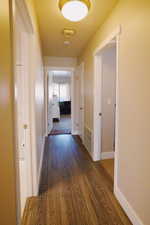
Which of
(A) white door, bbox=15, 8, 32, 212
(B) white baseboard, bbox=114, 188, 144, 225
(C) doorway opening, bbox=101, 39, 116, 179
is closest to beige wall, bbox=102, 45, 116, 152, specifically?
(C) doorway opening, bbox=101, 39, 116, 179

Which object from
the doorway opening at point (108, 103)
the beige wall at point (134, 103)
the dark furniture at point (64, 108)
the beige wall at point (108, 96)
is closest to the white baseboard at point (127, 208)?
the beige wall at point (134, 103)

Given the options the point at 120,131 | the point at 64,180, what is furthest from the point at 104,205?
the point at 120,131

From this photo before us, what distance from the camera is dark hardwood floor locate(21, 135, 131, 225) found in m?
1.52

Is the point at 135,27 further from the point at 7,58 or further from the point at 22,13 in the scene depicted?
the point at 7,58

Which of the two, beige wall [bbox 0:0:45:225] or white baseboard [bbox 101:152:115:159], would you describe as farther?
white baseboard [bbox 101:152:115:159]

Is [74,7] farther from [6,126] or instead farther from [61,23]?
[6,126]

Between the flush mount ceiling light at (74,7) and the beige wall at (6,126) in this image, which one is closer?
the beige wall at (6,126)

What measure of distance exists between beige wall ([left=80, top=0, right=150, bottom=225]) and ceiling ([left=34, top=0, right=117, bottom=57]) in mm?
246

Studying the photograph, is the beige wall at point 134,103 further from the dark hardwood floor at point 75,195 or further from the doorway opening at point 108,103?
the doorway opening at point 108,103

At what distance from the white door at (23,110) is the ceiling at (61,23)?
0.59 m

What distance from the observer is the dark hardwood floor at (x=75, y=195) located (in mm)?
1521

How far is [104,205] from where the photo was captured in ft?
5.61

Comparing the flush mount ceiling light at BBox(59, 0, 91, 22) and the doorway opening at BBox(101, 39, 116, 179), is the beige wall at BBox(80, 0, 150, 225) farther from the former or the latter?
the doorway opening at BBox(101, 39, 116, 179)

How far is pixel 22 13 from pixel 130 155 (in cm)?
177
